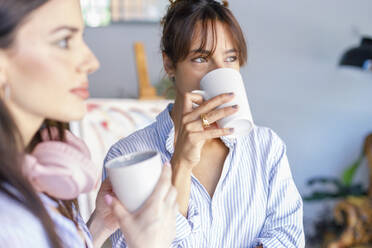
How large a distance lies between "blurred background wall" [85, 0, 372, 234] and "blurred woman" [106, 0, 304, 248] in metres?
1.70

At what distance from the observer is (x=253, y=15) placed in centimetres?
274

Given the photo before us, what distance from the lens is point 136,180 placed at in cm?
55

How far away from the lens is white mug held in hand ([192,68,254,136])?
816mm

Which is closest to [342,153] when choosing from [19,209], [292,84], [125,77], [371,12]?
[292,84]

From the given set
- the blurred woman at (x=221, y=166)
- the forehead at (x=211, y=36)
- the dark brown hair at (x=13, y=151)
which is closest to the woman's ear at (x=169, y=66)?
the blurred woman at (x=221, y=166)

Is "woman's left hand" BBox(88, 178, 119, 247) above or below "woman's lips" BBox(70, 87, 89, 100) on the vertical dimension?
below

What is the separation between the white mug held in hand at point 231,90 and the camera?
816mm

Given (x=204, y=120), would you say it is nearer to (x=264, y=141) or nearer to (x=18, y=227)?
(x=264, y=141)

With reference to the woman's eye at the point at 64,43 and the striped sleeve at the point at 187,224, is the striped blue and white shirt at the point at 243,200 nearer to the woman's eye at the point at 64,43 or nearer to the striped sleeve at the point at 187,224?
the striped sleeve at the point at 187,224

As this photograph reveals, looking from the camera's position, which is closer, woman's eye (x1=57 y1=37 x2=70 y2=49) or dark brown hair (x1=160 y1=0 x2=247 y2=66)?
woman's eye (x1=57 y1=37 x2=70 y2=49)

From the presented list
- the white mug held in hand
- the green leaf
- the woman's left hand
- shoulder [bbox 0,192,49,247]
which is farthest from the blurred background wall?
shoulder [bbox 0,192,49,247]

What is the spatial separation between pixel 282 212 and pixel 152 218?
22.1 inches

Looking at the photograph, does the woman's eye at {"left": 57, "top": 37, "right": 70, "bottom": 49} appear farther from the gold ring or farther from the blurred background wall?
the blurred background wall

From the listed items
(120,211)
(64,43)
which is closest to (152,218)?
(120,211)
